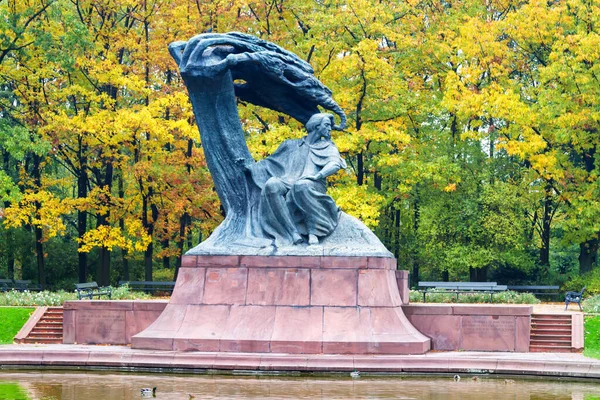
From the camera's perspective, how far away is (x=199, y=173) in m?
32.1

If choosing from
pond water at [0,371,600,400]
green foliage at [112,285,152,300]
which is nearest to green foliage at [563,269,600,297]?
green foliage at [112,285,152,300]

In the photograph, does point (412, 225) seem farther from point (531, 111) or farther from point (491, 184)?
point (531, 111)

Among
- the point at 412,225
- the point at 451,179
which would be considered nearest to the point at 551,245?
the point at 412,225

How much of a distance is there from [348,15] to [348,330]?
16243 millimetres

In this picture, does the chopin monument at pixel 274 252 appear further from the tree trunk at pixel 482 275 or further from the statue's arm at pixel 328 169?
the tree trunk at pixel 482 275

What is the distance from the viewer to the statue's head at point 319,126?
18703 mm

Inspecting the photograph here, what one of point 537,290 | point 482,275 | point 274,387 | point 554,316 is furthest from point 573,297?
point 274,387

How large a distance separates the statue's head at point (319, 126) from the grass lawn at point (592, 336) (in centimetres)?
621

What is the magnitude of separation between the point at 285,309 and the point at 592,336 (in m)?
6.21

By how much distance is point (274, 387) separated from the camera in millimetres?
13414

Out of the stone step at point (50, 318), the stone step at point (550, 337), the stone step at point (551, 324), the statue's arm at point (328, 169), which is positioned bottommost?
the stone step at point (550, 337)

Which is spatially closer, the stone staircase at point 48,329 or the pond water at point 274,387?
the pond water at point 274,387

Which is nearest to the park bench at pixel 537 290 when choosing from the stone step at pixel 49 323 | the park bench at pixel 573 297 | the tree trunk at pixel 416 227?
the park bench at pixel 573 297

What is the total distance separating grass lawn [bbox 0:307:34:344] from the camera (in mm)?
20209
